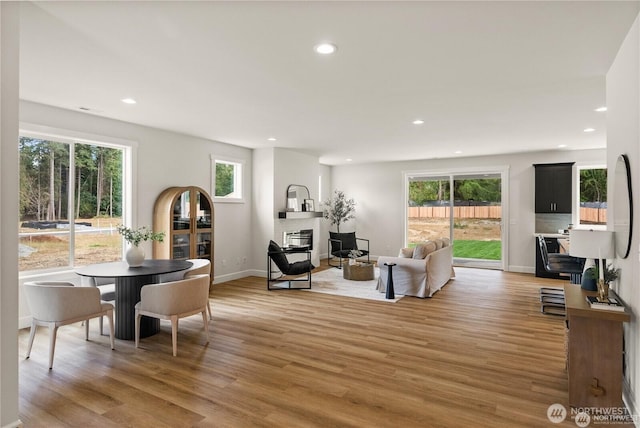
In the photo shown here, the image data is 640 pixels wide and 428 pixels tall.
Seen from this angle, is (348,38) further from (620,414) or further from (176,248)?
(176,248)

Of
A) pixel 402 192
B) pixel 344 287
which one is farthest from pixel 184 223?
pixel 402 192

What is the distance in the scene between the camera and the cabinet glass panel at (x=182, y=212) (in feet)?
18.5

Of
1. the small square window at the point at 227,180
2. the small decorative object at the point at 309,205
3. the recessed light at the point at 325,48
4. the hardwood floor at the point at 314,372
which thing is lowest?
the hardwood floor at the point at 314,372

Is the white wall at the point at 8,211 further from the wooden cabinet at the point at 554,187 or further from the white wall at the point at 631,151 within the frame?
the wooden cabinet at the point at 554,187

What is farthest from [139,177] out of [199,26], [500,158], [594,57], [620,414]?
[500,158]

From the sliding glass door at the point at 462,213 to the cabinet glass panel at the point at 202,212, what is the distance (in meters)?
5.15

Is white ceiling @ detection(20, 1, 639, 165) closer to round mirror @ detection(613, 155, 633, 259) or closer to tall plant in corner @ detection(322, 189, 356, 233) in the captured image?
round mirror @ detection(613, 155, 633, 259)

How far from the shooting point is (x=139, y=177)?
543 cm

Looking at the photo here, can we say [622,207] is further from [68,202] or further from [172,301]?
[68,202]

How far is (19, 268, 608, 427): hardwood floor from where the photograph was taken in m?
2.45

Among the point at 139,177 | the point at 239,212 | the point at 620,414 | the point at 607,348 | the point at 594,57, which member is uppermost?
the point at 594,57

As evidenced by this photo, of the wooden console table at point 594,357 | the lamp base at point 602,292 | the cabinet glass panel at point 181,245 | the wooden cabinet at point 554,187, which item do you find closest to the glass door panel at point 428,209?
the wooden cabinet at point 554,187

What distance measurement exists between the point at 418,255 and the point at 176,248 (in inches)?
146

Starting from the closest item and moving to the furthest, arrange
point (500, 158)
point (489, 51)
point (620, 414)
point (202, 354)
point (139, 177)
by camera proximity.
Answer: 1. point (620, 414)
2. point (489, 51)
3. point (202, 354)
4. point (139, 177)
5. point (500, 158)
